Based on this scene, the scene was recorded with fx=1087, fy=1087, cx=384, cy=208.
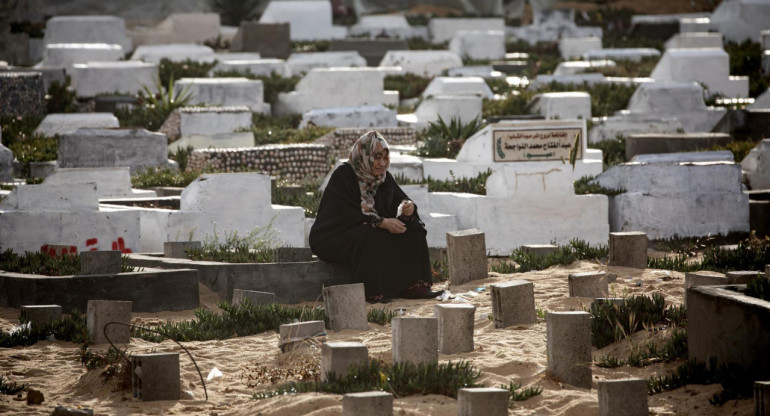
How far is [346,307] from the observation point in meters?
7.28

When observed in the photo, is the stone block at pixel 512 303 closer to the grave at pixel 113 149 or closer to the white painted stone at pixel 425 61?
the grave at pixel 113 149

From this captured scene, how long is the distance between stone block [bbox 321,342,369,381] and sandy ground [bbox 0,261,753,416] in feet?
0.96

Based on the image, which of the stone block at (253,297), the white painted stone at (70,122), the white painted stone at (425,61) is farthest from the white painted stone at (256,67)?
the stone block at (253,297)

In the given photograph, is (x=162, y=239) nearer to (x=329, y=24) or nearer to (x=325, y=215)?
(x=325, y=215)

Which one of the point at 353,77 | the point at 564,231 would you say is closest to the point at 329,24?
the point at 353,77

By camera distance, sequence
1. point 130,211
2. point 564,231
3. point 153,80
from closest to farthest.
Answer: point 130,211 < point 564,231 < point 153,80

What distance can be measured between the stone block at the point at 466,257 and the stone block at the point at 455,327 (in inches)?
94.9

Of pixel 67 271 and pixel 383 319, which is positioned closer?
pixel 383 319

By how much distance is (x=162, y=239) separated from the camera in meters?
11.2

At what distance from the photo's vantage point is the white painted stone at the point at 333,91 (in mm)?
20734

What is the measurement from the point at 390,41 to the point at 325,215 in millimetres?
19481

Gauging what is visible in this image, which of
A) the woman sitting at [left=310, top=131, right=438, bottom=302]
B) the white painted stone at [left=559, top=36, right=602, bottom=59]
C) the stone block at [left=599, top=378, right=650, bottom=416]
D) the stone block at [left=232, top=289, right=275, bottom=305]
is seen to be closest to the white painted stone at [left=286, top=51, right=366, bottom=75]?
the white painted stone at [left=559, top=36, right=602, bottom=59]

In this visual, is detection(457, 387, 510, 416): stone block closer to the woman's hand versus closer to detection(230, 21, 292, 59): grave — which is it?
the woman's hand

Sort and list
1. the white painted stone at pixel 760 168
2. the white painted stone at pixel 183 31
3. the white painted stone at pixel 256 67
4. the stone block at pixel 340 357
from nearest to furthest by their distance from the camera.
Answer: the stone block at pixel 340 357 → the white painted stone at pixel 760 168 → the white painted stone at pixel 256 67 → the white painted stone at pixel 183 31
